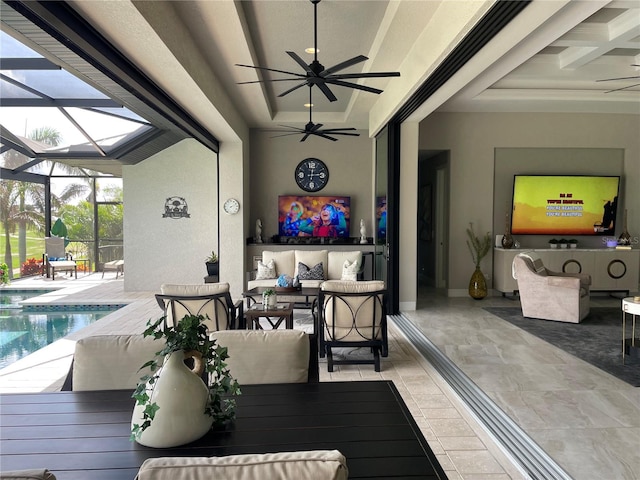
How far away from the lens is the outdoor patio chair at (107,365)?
2.09 meters


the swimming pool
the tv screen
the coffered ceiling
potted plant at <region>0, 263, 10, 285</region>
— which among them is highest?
the coffered ceiling

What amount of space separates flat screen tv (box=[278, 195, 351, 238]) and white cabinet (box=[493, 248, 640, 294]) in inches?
125

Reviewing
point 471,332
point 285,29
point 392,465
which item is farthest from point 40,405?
point 471,332

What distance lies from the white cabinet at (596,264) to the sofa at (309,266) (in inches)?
106

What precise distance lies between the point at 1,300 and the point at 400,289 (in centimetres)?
781

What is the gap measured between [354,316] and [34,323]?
5.49m

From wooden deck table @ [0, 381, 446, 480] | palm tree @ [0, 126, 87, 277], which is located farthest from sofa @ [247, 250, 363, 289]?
palm tree @ [0, 126, 87, 277]

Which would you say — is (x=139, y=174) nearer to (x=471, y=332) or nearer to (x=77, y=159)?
(x=77, y=159)

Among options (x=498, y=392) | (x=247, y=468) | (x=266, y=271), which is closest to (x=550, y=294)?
(x=498, y=392)

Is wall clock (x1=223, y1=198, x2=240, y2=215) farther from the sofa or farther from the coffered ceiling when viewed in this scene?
the coffered ceiling

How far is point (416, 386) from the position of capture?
4098 millimetres

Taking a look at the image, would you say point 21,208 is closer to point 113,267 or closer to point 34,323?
point 113,267

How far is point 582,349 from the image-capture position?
191 inches

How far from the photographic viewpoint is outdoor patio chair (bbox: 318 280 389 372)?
446cm
